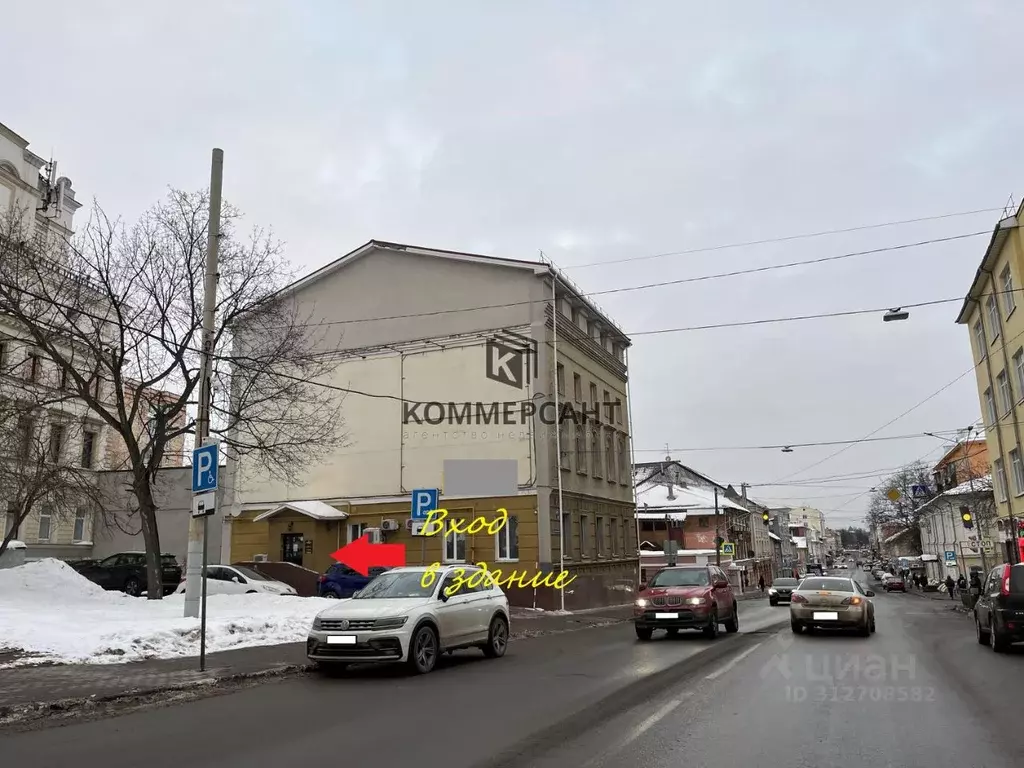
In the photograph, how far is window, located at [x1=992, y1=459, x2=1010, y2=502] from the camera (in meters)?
33.5

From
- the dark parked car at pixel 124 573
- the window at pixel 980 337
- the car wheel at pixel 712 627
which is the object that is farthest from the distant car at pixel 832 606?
the window at pixel 980 337

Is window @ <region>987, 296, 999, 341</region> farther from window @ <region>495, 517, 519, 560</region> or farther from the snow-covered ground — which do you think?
the snow-covered ground

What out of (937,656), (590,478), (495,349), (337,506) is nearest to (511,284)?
(495,349)

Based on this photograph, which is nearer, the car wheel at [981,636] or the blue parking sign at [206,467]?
the blue parking sign at [206,467]

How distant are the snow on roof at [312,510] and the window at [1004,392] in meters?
26.1

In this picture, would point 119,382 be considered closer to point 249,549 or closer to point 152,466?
point 152,466

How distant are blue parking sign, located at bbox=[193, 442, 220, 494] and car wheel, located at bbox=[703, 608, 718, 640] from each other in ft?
34.6

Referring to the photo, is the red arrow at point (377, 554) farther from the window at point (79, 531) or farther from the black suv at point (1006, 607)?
the black suv at point (1006, 607)

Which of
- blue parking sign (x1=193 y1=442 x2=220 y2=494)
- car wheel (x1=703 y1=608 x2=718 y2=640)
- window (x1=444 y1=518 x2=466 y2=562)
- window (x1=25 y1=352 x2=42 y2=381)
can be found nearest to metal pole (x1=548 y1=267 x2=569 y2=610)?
window (x1=444 y1=518 x2=466 y2=562)

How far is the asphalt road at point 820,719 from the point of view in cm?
612

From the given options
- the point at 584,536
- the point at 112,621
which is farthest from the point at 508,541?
the point at 112,621

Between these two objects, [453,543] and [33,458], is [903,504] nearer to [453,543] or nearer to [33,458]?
[453,543]

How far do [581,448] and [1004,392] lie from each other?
56.3 feet

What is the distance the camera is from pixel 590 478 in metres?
32.7
